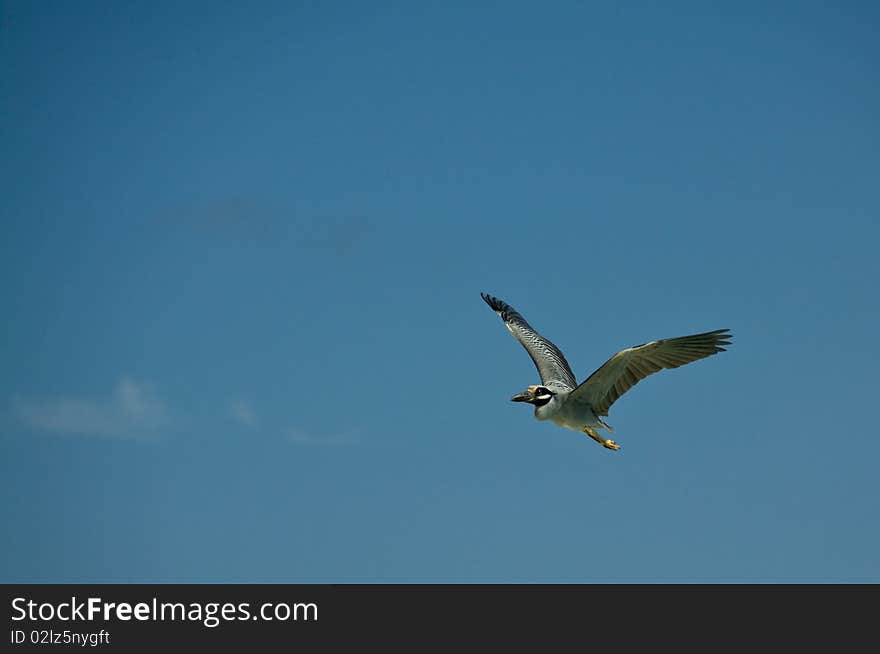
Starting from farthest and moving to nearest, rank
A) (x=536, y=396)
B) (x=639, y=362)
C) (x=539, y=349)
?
(x=539, y=349), (x=536, y=396), (x=639, y=362)

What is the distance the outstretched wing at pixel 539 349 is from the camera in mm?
44406

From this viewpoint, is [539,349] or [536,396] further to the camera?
[539,349]

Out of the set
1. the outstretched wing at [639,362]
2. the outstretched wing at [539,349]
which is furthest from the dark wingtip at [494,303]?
the outstretched wing at [639,362]

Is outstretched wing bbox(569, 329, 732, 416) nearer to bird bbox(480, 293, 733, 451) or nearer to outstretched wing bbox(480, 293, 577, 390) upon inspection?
bird bbox(480, 293, 733, 451)

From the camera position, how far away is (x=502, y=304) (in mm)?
51750

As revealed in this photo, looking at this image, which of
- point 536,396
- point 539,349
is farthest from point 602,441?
point 539,349

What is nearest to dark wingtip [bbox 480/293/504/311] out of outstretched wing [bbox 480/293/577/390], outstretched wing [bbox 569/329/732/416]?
outstretched wing [bbox 480/293/577/390]

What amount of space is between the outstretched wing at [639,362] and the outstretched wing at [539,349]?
3.88 metres

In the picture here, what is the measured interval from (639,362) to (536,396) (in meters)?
4.20

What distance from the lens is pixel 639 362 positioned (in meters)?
38.2

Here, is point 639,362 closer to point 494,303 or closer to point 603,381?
point 603,381
